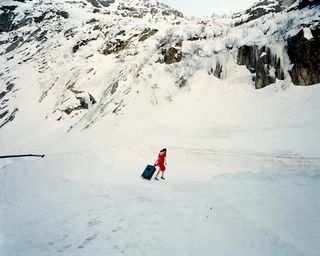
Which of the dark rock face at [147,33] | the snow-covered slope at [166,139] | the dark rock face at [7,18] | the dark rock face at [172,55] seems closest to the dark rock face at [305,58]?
the snow-covered slope at [166,139]

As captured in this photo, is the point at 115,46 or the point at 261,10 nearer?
the point at 115,46

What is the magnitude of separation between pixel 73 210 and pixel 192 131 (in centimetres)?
1268

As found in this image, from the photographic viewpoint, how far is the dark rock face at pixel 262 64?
23.7 metres

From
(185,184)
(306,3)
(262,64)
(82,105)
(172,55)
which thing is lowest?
(185,184)

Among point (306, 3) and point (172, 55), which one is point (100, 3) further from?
point (306, 3)

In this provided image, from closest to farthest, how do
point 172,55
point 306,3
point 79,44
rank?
point 306,3, point 172,55, point 79,44

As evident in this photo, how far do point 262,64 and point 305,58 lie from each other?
2.99m

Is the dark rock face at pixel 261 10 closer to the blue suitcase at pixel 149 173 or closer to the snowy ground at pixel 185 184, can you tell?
the snowy ground at pixel 185 184

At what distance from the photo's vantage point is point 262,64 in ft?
79.9

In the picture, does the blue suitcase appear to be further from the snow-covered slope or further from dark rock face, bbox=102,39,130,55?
dark rock face, bbox=102,39,130,55

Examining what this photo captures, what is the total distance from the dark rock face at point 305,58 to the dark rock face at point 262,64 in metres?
1.05

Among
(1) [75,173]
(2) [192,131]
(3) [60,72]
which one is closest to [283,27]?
(2) [192,131]

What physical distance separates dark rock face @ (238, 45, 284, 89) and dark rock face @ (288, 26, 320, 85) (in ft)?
3.43

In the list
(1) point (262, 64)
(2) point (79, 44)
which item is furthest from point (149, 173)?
(2) point (79, 44)
